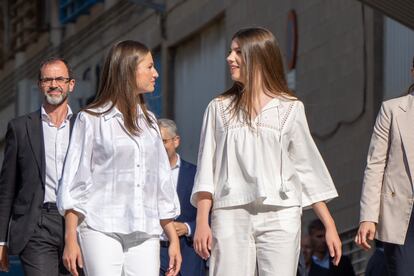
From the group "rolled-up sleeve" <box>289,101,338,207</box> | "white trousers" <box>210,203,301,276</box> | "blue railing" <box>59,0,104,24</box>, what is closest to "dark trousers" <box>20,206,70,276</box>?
"white trousers" <box>210,203,301,276</box>

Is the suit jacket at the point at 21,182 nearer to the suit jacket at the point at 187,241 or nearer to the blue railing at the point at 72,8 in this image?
the suit jacket at the point at 187,241

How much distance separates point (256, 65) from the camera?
324 inches

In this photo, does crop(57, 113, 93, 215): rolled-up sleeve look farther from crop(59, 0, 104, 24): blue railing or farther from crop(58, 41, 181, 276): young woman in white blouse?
crop(59, 0, 104, 24): blue railing

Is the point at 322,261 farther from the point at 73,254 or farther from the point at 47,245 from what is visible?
the point at 73,254

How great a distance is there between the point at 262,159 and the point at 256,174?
0.10 meters

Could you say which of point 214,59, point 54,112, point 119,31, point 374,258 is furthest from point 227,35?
point 54,112

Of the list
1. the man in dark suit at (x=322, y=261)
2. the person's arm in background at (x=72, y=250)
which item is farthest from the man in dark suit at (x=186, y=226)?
the person's arm in background at (x=72, y=250)

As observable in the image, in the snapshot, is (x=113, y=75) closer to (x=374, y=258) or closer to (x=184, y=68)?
(x=374, y=258)

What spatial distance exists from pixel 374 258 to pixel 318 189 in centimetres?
435

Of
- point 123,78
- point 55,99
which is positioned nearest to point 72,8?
point 55,99

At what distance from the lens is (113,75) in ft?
27.5

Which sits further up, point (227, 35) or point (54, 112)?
point (227, 35)

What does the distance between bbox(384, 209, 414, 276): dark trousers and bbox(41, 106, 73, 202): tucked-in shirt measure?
212cm

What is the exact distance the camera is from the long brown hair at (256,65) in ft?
26.9
